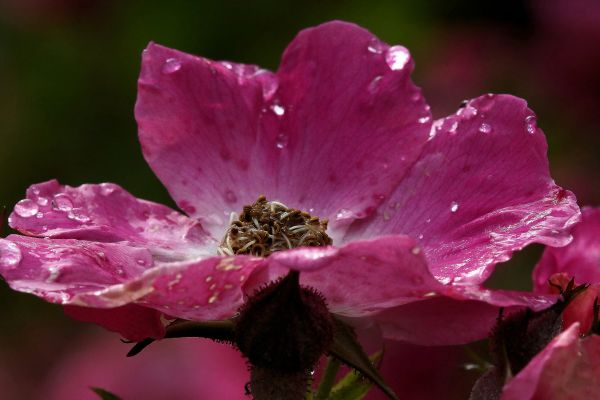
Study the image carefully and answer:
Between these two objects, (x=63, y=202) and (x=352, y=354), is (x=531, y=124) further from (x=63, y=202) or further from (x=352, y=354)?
(x=63, y=202)

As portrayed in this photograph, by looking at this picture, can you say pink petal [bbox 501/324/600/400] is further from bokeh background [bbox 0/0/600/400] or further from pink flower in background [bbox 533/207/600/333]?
bokeh background [bbox 0/0/600/400]

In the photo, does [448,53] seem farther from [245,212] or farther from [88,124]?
[245,212]

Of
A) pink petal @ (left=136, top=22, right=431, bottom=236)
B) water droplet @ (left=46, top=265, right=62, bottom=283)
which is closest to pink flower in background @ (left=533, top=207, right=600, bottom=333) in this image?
pink petal @ (left=136, top=22, right=431, bottom=236)

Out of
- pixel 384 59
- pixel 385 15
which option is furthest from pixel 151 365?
pixel 385 15

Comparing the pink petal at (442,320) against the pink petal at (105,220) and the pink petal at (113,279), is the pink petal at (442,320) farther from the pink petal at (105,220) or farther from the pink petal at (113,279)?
the pink petal at (105,220)

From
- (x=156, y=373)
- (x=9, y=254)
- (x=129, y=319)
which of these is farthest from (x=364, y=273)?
(x=156, y=373)
